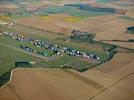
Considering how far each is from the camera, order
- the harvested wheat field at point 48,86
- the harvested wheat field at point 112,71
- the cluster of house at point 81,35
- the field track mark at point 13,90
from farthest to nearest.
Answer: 1. the cluster of house at point 81,35
2. the harvested wheat field at point 112,71
3. the harvested wheat field at point 48,86
4. the field track mark at point 13,90

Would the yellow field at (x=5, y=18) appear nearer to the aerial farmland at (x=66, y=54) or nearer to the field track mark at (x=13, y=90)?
the aerial farmland at (x=66, y=54)

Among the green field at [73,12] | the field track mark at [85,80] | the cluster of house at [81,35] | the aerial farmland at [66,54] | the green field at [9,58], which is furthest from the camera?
the green field at [73,12]

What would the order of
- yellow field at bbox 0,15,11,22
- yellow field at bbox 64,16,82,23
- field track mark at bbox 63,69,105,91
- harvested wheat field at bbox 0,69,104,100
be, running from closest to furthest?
harvested wheat field at bbox 0,69,104,100 < field track mark at bbox 63,69,105,91 < yellow field at bbox 0,15,11,22 < yellow field at bbox 64,16,82,23

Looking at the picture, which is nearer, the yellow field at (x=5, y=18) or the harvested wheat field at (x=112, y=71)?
the harvested wheat field at (x=112, y=71)

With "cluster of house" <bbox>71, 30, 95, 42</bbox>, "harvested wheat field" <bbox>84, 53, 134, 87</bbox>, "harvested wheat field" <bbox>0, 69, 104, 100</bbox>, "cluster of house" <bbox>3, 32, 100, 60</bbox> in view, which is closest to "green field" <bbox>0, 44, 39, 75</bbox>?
"harvested wheat field" <bbox>0, 69, 104, 100</bbox>

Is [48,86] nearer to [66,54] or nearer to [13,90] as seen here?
[13,90]

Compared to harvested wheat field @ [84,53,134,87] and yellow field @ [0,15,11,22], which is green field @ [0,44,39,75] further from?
yellow field @ [0,15,11,22]

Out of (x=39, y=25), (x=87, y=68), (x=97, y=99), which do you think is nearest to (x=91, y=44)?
(x=87, y=68)

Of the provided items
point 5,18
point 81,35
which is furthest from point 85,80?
point 5,18

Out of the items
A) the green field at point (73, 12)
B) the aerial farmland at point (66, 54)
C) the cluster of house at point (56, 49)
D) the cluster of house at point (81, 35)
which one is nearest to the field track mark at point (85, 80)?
the aerial farmland at point (66, 54)
